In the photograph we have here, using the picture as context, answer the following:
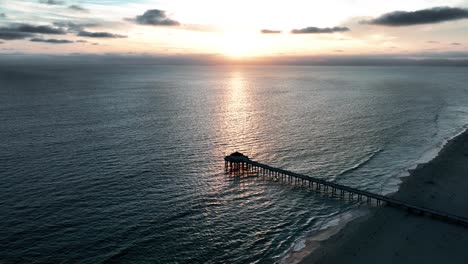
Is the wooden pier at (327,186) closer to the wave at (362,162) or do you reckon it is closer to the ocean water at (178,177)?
the ocean water at (178,177)

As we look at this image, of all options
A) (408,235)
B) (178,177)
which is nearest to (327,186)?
(408,235)

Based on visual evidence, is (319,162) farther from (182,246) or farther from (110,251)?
(110,251)

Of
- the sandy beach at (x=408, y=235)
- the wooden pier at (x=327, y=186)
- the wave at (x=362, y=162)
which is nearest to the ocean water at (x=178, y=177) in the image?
the wave at (x=362, y=162)

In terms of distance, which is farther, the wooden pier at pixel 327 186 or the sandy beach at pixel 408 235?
the wooden pier at pixel 327 186

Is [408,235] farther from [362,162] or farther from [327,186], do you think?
[362,162]

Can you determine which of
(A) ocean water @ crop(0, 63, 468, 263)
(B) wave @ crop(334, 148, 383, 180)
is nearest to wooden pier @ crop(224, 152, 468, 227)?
(A) ocean water @ crop(0, 63, 468, 263)

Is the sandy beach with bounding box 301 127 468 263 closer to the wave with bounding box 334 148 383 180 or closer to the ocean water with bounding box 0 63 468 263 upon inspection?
the ocean water with bounding box 0 63 468 263
